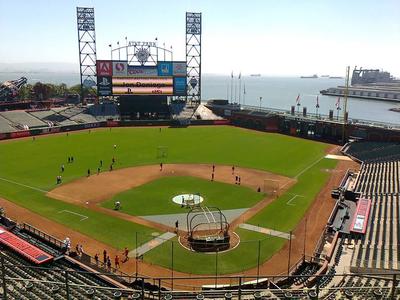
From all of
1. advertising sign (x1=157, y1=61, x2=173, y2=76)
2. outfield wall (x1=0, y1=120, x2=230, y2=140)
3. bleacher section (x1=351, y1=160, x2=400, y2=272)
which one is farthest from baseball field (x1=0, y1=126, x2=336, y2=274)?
advertising sign (x1=157, y1=61, x2=173, y2=76)

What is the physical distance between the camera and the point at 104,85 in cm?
10031

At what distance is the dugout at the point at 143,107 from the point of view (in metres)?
104

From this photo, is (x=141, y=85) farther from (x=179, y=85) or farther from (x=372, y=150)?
(x=372, y=150)

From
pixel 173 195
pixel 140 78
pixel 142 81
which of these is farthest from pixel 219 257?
pixel 140 78

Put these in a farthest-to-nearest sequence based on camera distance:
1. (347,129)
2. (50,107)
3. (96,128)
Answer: (50,107), (96,128), (347,129)

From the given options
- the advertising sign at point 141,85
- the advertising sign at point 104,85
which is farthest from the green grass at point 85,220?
the advertising sign at point 141,85

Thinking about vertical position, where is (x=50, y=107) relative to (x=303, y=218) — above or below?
above

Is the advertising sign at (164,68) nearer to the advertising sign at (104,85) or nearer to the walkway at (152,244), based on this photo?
the advertising sign at (104,85)

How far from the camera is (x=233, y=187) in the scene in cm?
4972

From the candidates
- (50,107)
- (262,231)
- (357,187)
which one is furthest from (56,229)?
(50,107)

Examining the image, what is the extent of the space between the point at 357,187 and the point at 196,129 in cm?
5367

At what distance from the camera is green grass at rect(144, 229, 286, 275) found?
29.9 metres

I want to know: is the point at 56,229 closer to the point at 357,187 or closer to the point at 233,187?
the point at 233,187

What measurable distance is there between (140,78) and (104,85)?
9766mm
